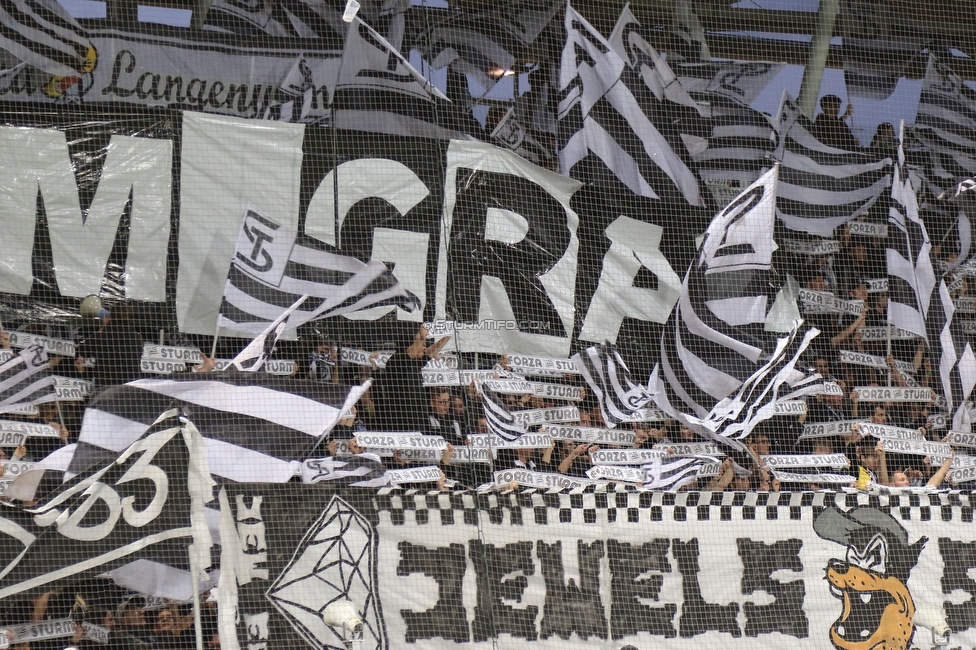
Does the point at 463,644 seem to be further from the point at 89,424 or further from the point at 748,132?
the point at 748,132

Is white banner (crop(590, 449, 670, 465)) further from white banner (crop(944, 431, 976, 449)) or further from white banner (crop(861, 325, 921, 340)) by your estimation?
white banner (crop(861, 325, 921, 340))

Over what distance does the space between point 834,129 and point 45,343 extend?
662 cm

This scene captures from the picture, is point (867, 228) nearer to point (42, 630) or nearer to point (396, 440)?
point (396, 440)

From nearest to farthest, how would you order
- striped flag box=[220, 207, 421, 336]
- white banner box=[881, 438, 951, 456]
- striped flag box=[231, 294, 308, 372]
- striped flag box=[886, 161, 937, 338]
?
striped flag box=[231, 294, 308, 372] → striped flag box=[220, 207, 421, 336] → white banner box=[881, 438, 951, 456] → striped flag box=[886, 161, 937, 338]

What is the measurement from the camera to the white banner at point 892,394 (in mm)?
8734

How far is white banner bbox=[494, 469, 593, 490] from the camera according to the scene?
23.4 ft

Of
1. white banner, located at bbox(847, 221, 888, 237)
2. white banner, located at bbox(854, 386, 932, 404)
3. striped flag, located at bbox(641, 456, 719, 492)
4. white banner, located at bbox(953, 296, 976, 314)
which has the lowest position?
striped flag, located at bbox(641, 456, 719, 492)

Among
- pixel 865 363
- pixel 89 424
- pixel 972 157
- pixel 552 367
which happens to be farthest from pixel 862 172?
pixel 89 424

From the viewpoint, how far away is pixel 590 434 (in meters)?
7.78

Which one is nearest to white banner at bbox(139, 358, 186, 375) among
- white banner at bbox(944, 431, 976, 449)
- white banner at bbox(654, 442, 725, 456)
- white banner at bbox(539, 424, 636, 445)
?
white banner at bbox(539, 424, 636, 445)

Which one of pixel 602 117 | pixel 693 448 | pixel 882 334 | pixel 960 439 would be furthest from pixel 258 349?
pixel 882 334

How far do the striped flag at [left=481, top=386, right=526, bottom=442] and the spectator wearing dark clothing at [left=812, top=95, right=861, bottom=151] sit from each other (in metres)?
4.01

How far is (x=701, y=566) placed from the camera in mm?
6344

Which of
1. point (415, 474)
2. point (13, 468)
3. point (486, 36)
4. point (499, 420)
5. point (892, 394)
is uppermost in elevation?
point (486, 36)
